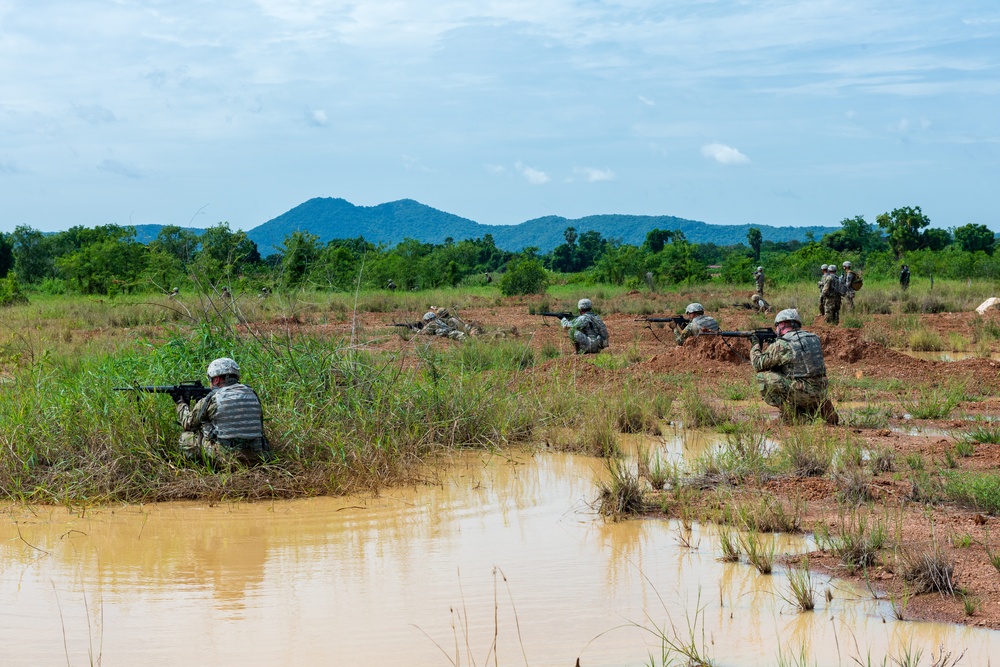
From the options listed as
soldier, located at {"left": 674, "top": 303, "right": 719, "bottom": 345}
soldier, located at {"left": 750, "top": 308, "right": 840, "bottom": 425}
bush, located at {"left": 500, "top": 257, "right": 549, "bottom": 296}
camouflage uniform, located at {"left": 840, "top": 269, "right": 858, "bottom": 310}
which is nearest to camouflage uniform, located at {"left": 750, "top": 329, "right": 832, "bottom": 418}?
soldier, located at {"left": 750, "top": 308, "right": 840, "bottom": 425}

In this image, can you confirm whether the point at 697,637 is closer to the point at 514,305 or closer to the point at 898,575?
the point at 898,575

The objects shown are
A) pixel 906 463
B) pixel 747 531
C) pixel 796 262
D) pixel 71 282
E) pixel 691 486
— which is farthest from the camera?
pixel 796 262

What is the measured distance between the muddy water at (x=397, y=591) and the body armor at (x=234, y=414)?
1.86 feet

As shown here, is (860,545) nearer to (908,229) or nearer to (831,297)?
(831,297)

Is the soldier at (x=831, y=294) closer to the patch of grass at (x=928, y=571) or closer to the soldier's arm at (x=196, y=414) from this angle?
the soldier's arm at (x=196, y=414)

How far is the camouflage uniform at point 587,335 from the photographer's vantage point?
1545 cm

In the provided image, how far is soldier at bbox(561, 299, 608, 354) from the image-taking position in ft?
50.7

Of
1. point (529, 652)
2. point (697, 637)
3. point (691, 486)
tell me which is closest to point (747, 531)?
point (691, 486)

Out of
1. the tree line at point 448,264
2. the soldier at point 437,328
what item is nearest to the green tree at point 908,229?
the tree line at point 448,264

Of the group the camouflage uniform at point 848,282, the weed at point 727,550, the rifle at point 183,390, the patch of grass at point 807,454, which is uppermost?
the camouflage uniform at point 848,282

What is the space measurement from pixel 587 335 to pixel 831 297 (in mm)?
7106

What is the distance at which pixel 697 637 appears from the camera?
5262 millimetres

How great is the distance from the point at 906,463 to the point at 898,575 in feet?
9.78

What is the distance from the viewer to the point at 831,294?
2031 cm
